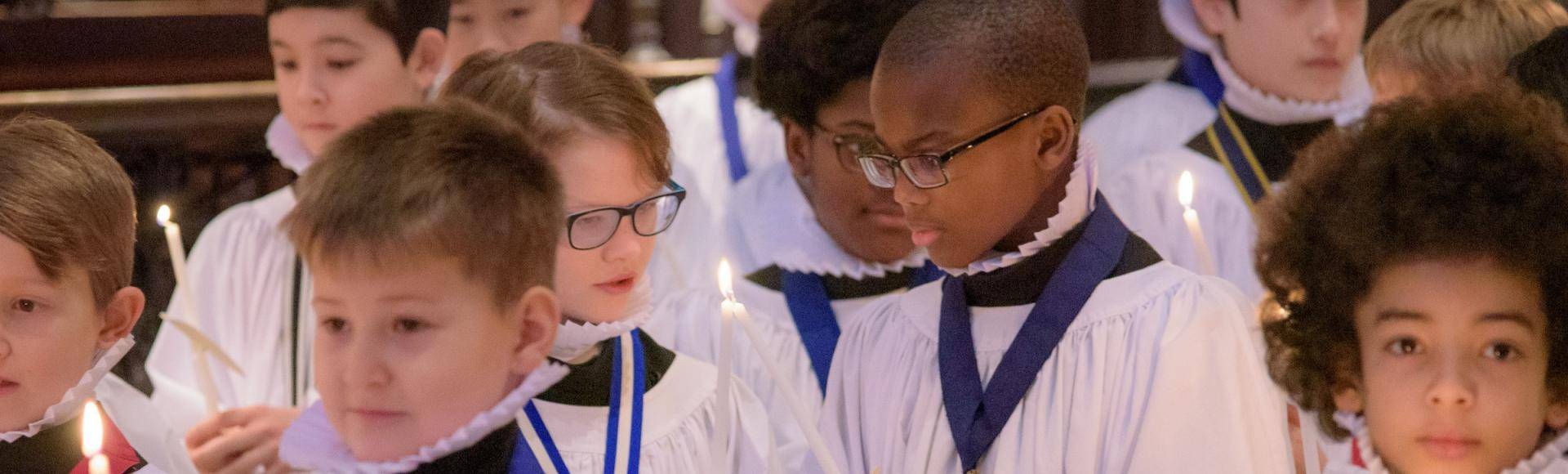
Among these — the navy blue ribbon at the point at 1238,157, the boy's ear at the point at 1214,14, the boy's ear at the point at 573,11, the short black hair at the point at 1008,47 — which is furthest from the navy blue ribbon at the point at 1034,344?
the boy's ear at the point at 573,11

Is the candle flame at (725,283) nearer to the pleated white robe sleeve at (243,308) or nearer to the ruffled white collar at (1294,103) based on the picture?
the pleated white robe sleeve at (243,308)

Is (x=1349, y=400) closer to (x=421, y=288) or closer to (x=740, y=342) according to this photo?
(x=421, y=288)

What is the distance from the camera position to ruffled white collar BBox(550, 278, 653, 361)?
7.02ft

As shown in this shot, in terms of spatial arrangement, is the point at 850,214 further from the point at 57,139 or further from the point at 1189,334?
the point at 57,139

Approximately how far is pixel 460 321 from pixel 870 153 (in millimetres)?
759

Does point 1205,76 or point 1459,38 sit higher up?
point 1459,38

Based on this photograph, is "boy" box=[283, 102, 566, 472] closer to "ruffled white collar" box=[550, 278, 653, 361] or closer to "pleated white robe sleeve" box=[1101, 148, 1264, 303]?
"ruffled white collar" box=[550, 278, 653, 361]

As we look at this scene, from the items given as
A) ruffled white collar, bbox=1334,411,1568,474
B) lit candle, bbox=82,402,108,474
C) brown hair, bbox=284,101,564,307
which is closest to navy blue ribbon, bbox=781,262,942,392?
ruffled white collar, bbox=1334,411,1568,474

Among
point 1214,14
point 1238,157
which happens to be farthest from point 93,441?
point 1214,14

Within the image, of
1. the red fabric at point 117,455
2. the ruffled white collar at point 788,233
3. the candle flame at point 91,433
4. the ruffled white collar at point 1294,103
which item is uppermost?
the candle flame at point 91,433

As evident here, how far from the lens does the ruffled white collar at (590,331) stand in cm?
214

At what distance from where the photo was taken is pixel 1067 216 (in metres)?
2.21

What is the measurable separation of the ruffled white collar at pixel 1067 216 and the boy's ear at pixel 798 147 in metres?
0.87

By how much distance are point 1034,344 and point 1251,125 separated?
63.8 inches
